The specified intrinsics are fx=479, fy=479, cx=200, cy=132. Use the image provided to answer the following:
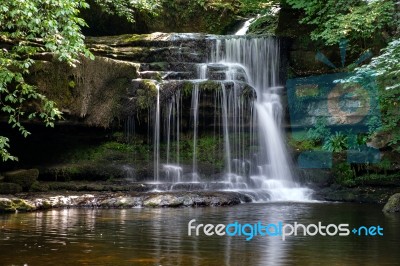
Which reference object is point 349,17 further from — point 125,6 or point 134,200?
point 125,6

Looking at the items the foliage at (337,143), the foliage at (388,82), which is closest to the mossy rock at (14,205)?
the foliage at (388,82)

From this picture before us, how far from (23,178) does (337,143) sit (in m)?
9.49

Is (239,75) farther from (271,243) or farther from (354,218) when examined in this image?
(271,243)

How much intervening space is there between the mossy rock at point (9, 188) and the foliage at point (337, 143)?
30.4 ft

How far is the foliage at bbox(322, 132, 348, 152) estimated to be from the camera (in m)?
15.1

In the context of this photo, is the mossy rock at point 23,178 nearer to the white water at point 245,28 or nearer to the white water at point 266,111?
the white water at point 266,111

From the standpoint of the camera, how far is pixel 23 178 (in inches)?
528

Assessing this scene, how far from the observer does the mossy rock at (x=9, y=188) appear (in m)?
12.8

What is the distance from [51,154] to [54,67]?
121 inches

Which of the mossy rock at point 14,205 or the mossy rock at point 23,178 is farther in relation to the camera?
the mossy rock at point 23,178

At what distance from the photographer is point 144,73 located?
16203mm

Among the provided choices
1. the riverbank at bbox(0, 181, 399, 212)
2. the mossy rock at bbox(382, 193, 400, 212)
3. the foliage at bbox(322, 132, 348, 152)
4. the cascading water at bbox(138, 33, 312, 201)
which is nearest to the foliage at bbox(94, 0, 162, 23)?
the cascading water at bbox(138, 33, 312, 201)

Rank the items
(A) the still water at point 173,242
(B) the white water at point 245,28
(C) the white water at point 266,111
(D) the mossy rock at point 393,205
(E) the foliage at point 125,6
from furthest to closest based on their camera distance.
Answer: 1. (B) the white water at point 245,28
2. (E) the foliage at point 125,6
3. (C) the white water at point 266,111
4. (D) the mossy rock at point 393,205
5. (A) the still water at point 173,242

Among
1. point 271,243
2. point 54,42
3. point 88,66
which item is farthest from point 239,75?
point 271,243
